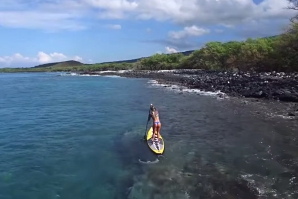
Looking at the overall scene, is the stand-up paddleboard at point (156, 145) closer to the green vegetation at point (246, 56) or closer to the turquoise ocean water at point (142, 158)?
the turquoise ocean water at point (142, 158)

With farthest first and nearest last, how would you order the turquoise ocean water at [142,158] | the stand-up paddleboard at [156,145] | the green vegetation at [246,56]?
the green vegetation at [246,56]
the stand-up paddleboard at [156,145]
the turquoise ocean water at [142,158]

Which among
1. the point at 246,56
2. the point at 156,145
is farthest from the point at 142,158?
the point at 246,56

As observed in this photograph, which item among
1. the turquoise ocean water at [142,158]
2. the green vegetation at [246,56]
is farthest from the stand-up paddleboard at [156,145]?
the green vegetation at [246,56]

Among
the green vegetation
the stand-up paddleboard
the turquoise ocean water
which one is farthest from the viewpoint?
the green vegetation

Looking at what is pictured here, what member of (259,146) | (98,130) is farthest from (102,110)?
(259,146)

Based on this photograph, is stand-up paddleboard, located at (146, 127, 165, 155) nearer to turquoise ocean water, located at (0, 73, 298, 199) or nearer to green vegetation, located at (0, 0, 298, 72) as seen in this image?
turquoise ocean water, located at (0, 73, 298, 199)

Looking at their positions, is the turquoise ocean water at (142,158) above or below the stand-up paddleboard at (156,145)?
below

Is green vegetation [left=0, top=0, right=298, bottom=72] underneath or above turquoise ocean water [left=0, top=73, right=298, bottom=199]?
above

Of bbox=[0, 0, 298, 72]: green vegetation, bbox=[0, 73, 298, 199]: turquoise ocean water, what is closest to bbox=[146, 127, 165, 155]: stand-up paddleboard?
bbox=[0, 73, 298, 199]: turquoise ocean water

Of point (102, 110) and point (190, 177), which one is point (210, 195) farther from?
point (102, 110)

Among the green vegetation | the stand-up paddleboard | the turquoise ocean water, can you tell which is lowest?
the turquoise ocean water
